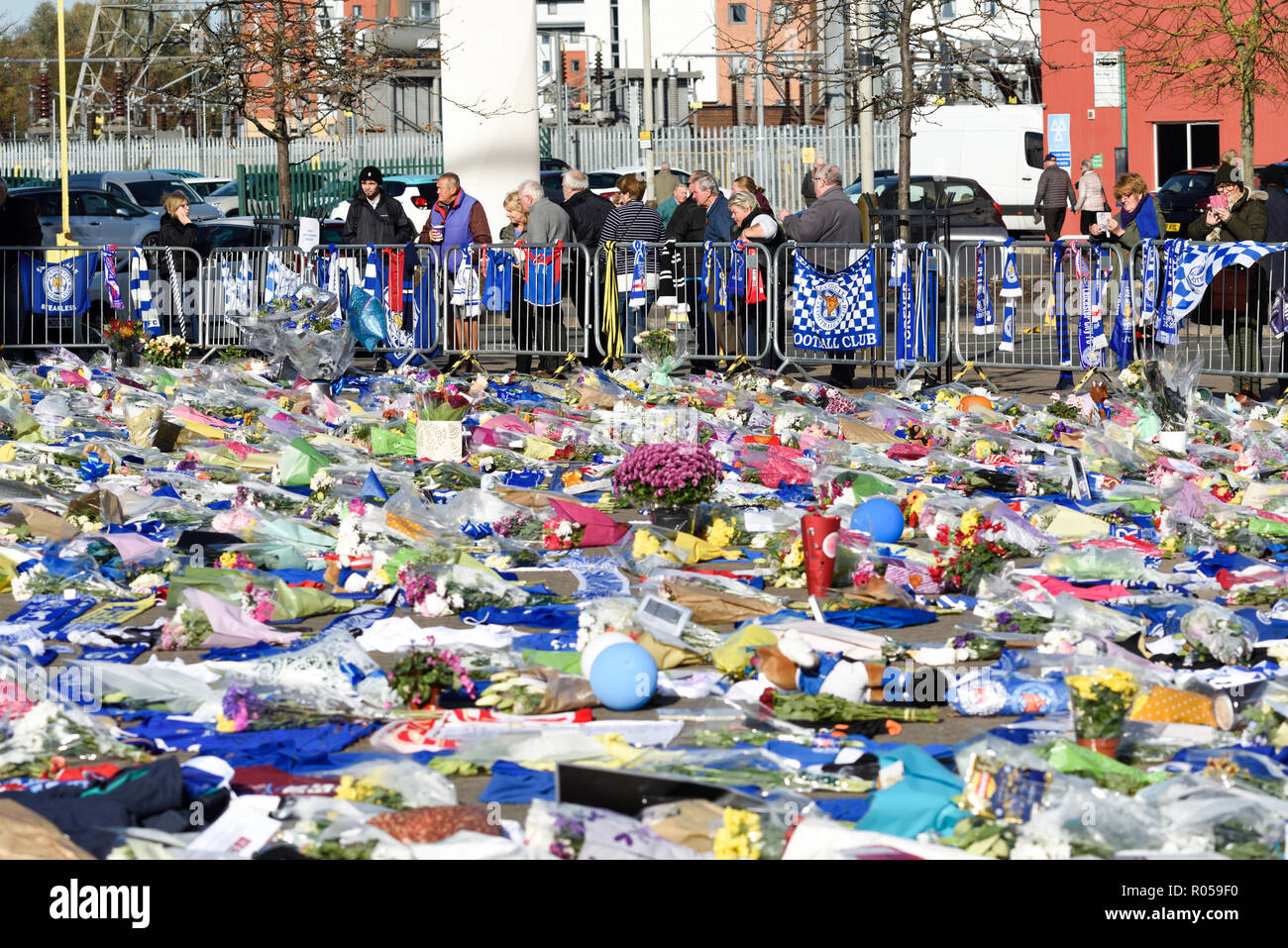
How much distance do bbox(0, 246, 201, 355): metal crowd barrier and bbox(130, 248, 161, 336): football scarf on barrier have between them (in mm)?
91

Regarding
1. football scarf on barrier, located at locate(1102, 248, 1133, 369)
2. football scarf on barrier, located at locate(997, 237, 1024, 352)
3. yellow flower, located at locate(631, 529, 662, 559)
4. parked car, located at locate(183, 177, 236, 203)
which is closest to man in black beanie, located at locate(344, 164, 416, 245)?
football scarf on barrier, located at locate(997, 237, 1024, 352)

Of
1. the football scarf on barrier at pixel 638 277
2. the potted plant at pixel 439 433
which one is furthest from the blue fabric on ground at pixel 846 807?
the football scarf on barrier at pixel 638 277

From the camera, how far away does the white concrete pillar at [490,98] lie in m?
22.5

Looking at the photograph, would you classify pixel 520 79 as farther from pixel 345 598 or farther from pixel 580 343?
pixel 345 598

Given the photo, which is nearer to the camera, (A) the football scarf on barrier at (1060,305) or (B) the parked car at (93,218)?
(A) the football scarf on barrier at (1060,305)

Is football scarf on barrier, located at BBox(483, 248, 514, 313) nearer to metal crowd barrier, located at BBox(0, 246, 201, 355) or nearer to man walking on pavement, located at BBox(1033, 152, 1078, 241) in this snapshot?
metal crowd barrier, located at BBox(0, 246, 201, 355)

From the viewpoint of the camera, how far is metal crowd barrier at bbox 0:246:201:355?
1717 cm

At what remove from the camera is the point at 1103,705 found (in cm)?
530

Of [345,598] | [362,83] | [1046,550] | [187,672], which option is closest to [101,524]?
[345,598]

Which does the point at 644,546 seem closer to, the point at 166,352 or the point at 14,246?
the point at 166,352

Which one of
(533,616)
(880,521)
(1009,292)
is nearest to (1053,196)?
(1009,292)

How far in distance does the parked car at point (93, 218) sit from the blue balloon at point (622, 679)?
71.1 feet

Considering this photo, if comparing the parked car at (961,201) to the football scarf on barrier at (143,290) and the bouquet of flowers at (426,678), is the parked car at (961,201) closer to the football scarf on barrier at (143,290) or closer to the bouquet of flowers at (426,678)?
the football scarf on barrier at (143,290)

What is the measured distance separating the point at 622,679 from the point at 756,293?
9616mm
